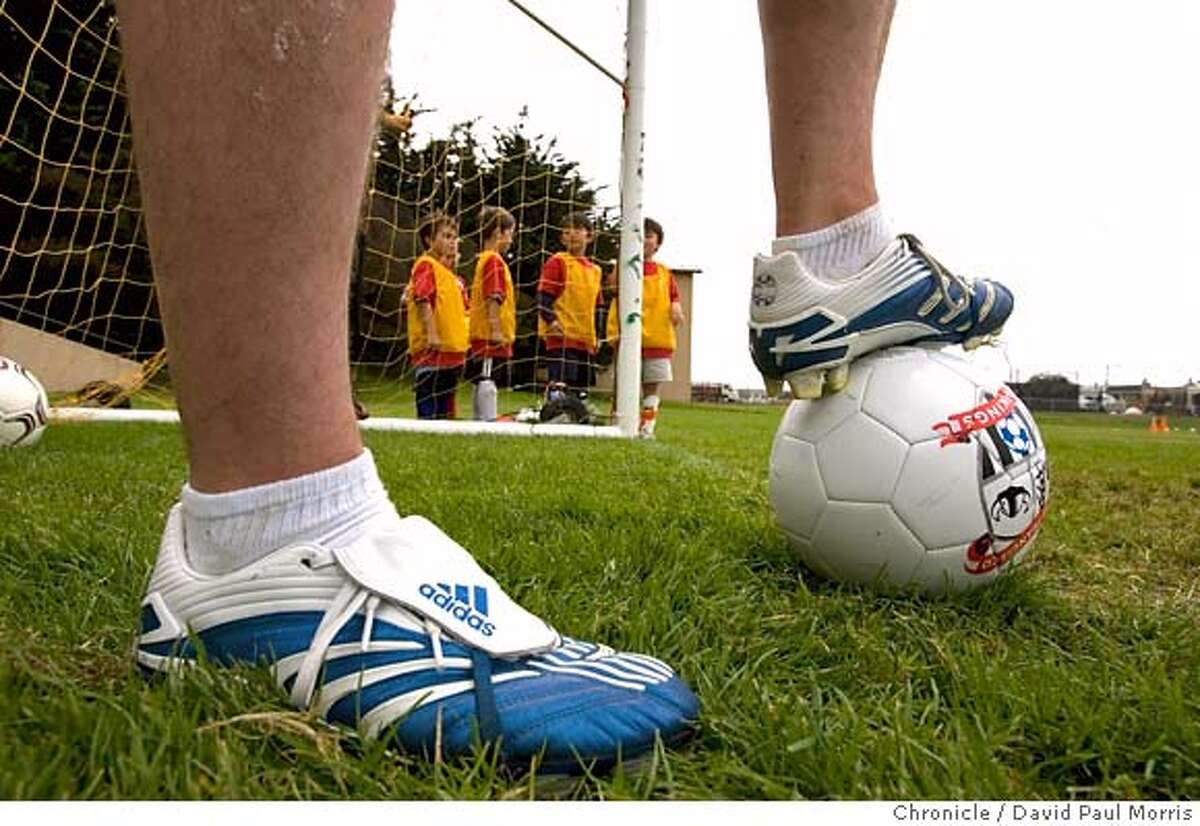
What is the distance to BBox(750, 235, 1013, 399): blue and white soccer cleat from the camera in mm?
1545

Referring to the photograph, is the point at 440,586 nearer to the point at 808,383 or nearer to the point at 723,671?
the point at 723,671

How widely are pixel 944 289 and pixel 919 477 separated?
0.28 metres

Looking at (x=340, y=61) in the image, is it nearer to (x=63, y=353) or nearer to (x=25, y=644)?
(x=25, y=644)

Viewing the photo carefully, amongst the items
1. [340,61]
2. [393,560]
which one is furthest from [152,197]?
[393,560]

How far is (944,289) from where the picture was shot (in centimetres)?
160

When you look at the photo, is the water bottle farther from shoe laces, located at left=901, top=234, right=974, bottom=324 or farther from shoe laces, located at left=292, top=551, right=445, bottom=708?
shoe laces, located at left=292, top=551, right=445, bottom=708

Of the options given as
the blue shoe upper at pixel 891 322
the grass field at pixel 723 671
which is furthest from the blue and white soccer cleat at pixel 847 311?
the grass field at pixel 723 671

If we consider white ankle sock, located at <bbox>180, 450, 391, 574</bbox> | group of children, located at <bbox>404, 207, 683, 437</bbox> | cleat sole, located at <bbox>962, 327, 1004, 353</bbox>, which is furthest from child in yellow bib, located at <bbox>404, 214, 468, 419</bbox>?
white ankle sock, located at <bbox>180, 450, 391, 574</bbox>

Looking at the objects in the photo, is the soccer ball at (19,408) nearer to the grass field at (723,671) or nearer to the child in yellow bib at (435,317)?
the grass field at (723,671)

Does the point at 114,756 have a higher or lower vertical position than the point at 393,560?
lower

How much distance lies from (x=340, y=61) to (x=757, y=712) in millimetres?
697

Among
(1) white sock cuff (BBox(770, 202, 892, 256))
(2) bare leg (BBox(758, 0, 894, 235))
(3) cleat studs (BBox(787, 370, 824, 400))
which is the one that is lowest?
(3) cleat studs (BBox(787, 370, 824, 400))

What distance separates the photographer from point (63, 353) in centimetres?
902

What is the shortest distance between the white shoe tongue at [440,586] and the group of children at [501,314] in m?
6.32
